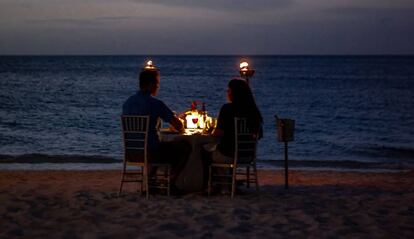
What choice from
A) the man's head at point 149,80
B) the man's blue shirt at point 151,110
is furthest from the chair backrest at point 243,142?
the man's head at point 149,80

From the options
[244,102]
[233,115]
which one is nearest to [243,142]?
[233,115]

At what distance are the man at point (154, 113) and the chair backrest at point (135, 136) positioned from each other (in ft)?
0.25

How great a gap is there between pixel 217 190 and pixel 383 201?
188 centimetres

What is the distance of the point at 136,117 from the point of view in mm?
6945

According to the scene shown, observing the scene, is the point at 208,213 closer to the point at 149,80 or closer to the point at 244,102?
the point at 244,102

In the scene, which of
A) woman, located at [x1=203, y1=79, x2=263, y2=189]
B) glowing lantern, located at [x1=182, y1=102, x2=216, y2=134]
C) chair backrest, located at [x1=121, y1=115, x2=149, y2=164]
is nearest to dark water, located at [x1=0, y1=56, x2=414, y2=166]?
glowing lantern, located at [x1=182, y1=102, x2=216, y2=134]

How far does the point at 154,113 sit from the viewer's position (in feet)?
23.1

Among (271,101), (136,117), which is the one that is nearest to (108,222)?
(136,117)

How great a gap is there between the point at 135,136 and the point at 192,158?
2.29ft

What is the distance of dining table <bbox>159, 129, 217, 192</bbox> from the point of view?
23.3 feet

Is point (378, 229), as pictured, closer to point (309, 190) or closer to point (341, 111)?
point (309, 190)

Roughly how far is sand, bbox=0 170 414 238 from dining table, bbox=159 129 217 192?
15 cm

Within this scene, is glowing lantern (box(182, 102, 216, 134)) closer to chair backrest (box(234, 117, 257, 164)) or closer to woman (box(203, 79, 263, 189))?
woman (box(203, 79, 263, 189))

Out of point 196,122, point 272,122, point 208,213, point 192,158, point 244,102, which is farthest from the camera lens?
point 272,122
